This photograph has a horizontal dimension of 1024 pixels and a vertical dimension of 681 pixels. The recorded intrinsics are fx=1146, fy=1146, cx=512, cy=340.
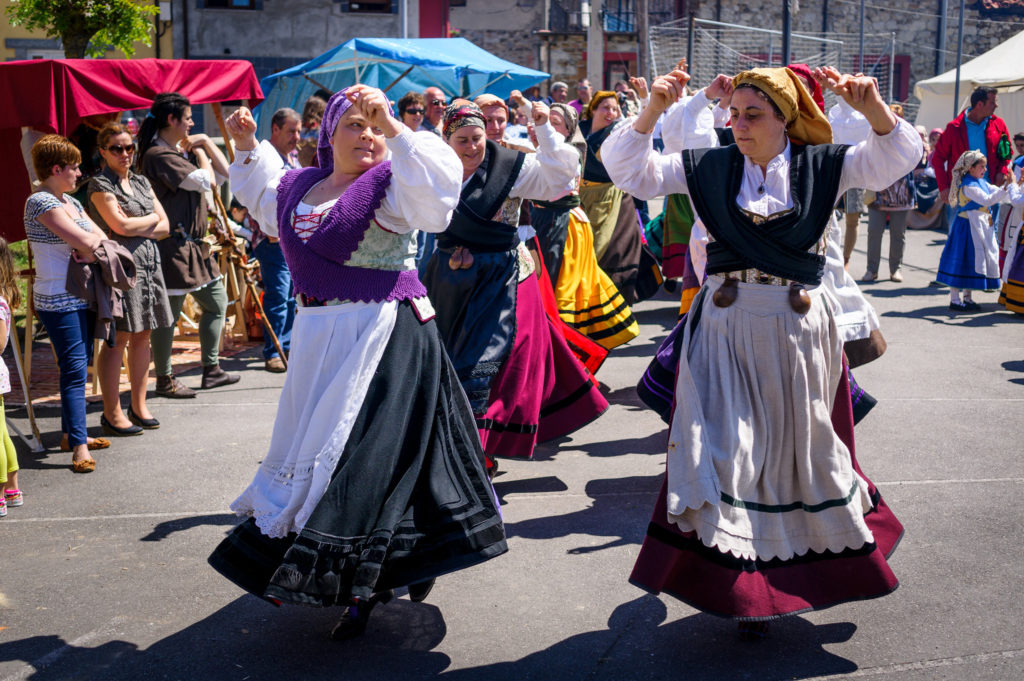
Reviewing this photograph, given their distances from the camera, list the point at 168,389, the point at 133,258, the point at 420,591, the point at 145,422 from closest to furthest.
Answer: the point at 420,591
the point at 133,258
the point at 145,422
the point at 168,389

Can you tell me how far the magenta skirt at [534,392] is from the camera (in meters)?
5.27

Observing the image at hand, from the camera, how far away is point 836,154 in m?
3.73

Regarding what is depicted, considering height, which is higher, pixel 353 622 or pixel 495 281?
pixel 495 281

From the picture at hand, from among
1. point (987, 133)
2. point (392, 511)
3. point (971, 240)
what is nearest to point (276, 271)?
point (392, 511)

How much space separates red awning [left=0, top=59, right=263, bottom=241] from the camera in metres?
6.91

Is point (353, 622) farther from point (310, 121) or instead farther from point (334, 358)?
point (310, 121)

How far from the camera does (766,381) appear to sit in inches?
143

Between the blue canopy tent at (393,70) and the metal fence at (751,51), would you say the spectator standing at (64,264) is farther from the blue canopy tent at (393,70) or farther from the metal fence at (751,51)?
the metal fence at (751,51)

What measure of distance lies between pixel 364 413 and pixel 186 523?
1.86m

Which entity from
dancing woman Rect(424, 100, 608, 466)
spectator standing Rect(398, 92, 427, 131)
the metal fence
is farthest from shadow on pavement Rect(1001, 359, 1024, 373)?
the metal fence

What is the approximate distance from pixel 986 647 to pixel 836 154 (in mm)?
1634

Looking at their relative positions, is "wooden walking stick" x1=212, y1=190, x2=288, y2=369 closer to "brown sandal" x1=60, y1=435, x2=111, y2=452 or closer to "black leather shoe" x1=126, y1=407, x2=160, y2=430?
"black leather shoe" x1=126, y1=407, x2=160, y2=430

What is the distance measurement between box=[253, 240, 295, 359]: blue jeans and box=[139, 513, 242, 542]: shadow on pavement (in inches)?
126

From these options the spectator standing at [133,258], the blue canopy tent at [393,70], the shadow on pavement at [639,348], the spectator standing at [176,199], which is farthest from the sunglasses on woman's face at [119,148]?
the blue canopy tent at [393,70]
